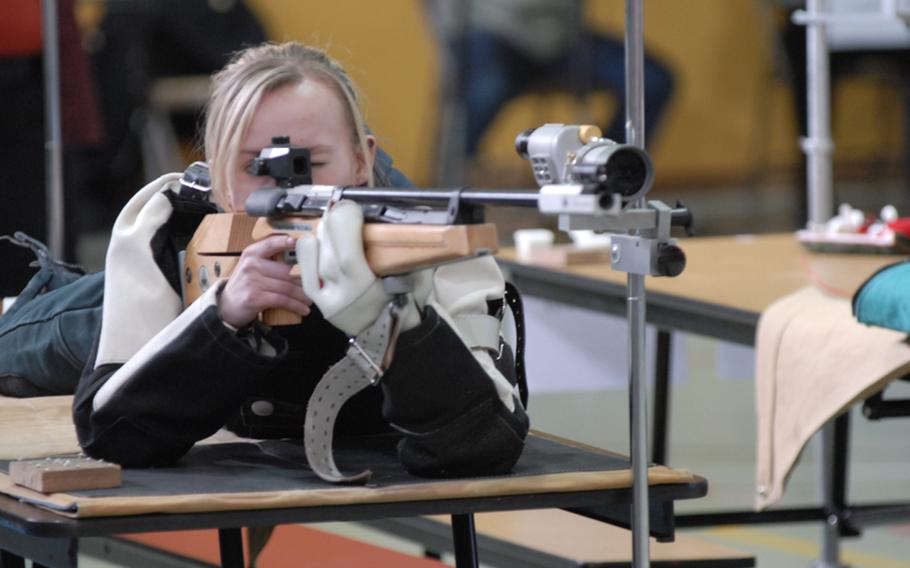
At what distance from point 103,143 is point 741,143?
3520 millimetres

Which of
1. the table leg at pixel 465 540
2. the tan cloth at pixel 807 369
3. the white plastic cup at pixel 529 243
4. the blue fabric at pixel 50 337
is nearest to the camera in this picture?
the table leg at pixel 465 540

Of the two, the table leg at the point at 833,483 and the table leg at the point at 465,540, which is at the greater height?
the table leg at the point at 465,540

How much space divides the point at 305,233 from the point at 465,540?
59 cm

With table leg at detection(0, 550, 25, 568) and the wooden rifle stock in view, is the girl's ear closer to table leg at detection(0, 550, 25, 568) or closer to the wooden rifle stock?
the wooden rifle stock

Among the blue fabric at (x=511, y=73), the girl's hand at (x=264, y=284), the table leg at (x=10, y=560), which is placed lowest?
the table leg at (x=10, y=560)

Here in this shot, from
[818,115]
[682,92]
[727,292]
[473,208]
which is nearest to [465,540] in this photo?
[473,208]

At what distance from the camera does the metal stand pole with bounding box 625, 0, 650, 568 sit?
1.54 m

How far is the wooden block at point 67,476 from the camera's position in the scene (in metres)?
1.49

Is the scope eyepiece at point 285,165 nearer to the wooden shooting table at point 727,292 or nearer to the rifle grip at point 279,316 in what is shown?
the rifle grip at point 279,316

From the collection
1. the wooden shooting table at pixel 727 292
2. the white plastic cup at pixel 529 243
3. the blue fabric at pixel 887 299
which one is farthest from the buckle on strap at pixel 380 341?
the white plastic cup at pixel 529 243

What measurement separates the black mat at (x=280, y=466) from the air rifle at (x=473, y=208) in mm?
156

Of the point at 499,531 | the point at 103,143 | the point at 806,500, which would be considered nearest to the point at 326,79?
the point at 499,531

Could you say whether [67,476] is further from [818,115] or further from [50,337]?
[818,115]

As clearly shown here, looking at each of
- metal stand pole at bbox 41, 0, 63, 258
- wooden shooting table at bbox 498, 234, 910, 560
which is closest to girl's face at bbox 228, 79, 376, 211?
wooden shooting table at bbox 498, 234, 910, 560
